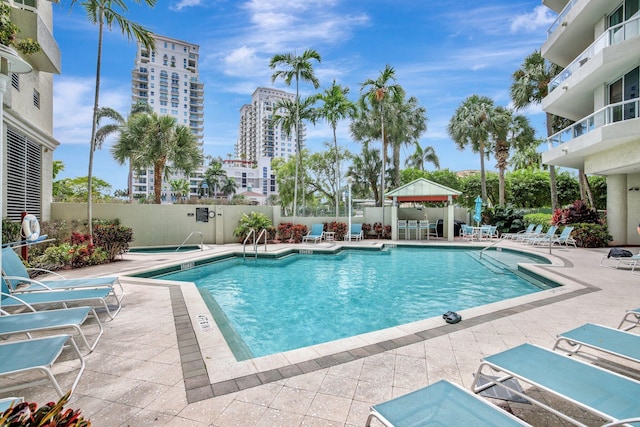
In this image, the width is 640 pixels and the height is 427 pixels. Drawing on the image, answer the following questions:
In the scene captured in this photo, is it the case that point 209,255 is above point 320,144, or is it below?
below

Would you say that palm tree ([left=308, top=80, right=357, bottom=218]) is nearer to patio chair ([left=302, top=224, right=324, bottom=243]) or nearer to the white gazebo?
patio chair ([left=302, top=224, right=324, bottom=243])

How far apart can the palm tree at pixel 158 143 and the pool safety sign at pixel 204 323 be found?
547 inches

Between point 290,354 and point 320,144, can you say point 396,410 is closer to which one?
point 290,354

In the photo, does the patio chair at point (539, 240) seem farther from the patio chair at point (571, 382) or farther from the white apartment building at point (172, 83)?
the white apartment building at point (172, 83)

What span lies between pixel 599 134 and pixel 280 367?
42.8ft

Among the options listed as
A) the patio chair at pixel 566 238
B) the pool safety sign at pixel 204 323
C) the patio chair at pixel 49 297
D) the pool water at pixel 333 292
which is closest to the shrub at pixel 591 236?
the patio chair at pixel 566 238

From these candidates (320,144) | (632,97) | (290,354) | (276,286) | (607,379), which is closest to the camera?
(607,379)

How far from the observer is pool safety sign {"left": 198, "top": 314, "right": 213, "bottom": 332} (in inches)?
163

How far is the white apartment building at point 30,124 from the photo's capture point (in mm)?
8180

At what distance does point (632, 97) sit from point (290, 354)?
14.3 metres

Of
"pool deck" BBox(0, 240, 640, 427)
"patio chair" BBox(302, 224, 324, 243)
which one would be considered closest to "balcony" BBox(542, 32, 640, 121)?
"pool deck" BBox(0, 240, 640, 427)

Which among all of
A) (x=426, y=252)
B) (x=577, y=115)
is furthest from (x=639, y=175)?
(x=426, y=252)

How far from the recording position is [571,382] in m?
2.20

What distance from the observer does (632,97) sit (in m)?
10.8
